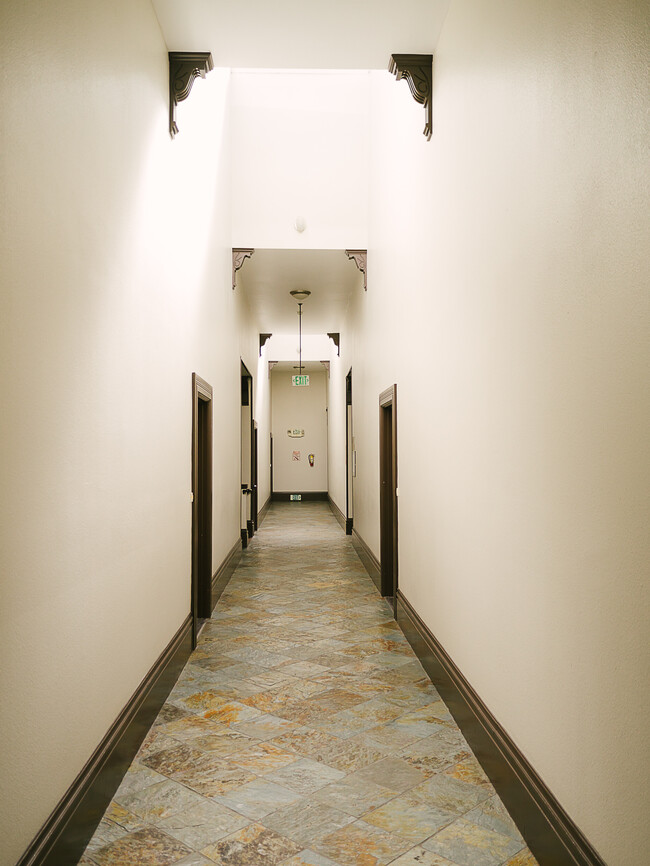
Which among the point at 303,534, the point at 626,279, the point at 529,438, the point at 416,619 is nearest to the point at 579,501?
the point at 529,438

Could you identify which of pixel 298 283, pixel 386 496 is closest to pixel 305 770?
pixel 386 496

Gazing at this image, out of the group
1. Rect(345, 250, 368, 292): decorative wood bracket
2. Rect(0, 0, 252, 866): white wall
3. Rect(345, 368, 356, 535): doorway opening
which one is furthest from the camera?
Rect(345, 368, 356, 535): doorway opening

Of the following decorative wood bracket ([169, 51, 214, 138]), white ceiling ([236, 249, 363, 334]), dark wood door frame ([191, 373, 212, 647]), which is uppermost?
decorative wood bracket ([169, 51, 214, 138])

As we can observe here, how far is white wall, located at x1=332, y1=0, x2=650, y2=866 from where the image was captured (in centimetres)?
178

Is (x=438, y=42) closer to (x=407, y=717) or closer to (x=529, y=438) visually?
(x=529, y=438)

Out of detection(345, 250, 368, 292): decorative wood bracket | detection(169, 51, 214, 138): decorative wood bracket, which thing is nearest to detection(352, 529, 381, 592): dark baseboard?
detection(345, 250, 368, 292): decorative wood bracket

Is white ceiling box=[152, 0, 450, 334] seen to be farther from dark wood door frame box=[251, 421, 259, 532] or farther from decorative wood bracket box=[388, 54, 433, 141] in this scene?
dark wood door frame box=[251, 421, 259, 532]

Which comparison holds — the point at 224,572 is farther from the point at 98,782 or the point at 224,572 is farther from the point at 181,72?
the point at 181,72

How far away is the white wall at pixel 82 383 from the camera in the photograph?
6.50 feet

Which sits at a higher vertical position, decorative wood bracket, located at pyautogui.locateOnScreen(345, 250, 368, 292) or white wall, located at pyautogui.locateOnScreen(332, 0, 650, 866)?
decorative wood bracket, located at pyautogui.locateOnScreen(345, 250, 368, 292)

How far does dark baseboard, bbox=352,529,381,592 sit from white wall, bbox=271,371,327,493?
9.95 m

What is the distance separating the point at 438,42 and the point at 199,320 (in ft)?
8.76

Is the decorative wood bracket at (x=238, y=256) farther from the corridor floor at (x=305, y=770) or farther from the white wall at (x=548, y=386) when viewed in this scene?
the corridor floor at (x=305, y=770)

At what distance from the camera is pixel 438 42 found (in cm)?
430
